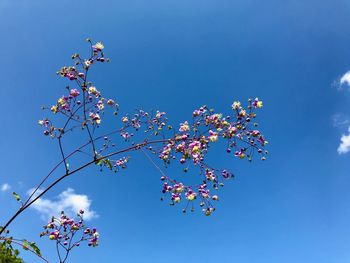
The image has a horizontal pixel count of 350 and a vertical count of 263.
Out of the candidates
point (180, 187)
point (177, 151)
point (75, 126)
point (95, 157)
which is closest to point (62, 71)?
point (75, 126)

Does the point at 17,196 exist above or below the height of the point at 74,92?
below

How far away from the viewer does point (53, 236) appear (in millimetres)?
6777

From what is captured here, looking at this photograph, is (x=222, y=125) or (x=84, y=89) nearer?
(x=222, y=125)

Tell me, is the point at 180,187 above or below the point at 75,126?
below

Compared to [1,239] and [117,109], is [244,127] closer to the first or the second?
[117,109]

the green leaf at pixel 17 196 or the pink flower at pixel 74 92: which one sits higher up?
the pink flower at pixel 74 92

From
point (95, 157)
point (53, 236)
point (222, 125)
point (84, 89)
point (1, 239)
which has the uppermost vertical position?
point (84, 89)

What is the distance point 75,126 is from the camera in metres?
6.88

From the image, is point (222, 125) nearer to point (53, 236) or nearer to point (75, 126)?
point (75, 126)

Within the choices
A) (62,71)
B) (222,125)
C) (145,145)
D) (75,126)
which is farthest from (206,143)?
(62,71)

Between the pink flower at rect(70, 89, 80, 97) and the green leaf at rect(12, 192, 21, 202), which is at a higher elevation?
the pink flower at rect(70, 89, 80, 97)

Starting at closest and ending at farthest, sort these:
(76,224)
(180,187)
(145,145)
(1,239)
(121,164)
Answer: (1,239) → (180,187) → (145,145) → (76,224) → (121,164)

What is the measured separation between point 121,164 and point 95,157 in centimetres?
154

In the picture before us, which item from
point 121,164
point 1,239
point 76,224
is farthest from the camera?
point 121,164
